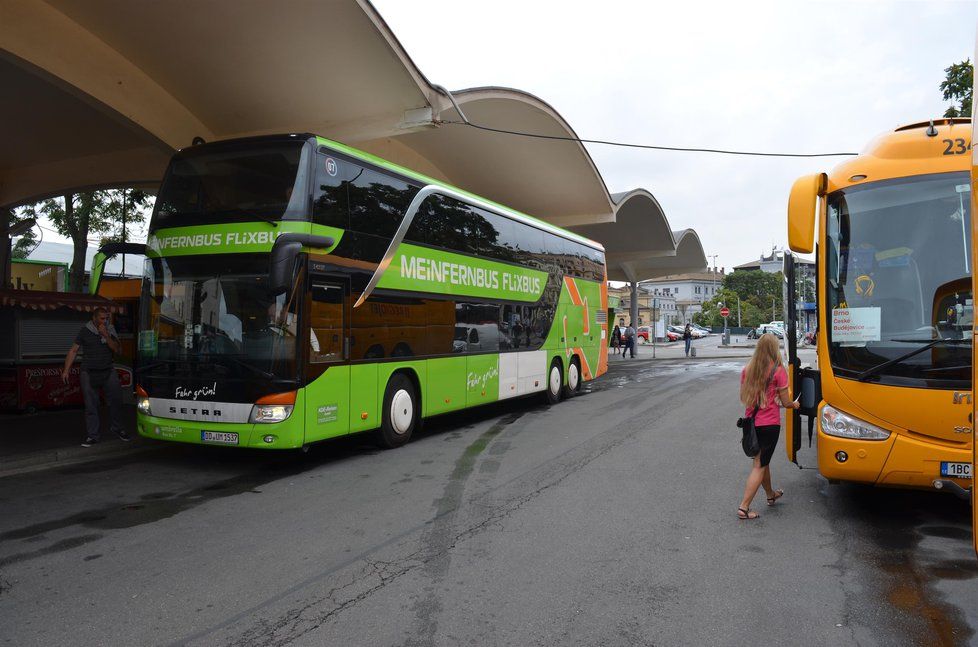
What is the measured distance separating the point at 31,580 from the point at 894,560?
596 centimetres

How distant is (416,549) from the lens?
16.4ft

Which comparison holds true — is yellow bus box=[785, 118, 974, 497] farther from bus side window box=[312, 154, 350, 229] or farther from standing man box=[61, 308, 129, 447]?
standing man box=[61, 308, 129, 447]

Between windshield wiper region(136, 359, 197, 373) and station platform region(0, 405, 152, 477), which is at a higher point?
windshield wiper region(136, 359, 197, 373)

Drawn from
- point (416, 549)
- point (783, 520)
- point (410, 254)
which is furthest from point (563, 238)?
point (416, 549)

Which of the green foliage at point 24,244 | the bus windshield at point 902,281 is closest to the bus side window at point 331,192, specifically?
the bus windshield at point 902,281

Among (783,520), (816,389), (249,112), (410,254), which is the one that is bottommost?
(783,520)

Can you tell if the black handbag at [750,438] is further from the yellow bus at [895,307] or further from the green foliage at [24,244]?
the green foliage at [24,244]

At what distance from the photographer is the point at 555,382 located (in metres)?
14.9

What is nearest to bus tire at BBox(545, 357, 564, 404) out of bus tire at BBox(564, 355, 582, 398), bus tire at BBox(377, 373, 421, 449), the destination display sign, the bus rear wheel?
the bus rear wheel

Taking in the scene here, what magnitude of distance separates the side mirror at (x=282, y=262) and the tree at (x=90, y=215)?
18188 millimetres

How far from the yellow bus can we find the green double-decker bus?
4.97 m

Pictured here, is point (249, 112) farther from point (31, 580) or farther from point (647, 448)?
point (31, 580)

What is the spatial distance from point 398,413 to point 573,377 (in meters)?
7.48

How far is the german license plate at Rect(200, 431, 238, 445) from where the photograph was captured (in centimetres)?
738
